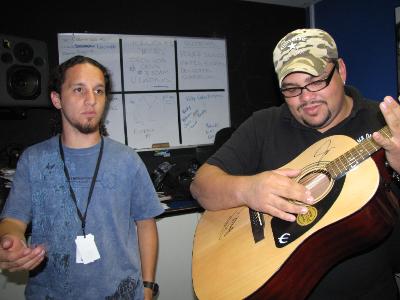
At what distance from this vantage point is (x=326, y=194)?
41.6 inches

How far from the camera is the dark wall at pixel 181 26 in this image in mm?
2934

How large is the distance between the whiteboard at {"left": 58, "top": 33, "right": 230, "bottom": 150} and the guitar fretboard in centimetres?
251

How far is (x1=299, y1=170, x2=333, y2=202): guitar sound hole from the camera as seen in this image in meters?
1.08

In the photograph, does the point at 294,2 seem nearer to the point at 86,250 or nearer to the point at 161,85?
the point at 161,85

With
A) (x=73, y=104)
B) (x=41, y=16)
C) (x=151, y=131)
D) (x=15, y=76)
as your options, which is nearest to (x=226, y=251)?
(x=73, y=104)

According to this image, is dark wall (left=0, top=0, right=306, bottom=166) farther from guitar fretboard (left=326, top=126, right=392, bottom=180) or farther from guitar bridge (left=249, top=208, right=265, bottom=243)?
guitar fretboard (left=326, top=126, right=392, bottom=180)

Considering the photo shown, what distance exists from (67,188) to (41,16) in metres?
2.26

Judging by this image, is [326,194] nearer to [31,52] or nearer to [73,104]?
[73,104]

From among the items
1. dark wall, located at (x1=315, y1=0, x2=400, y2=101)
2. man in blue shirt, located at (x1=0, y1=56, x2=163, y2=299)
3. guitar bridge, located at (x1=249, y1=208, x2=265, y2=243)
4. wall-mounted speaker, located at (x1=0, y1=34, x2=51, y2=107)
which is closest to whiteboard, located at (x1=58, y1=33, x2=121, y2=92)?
wall-mounted speaker, located at (x1=0, y1=34, x2=51, y2=107)

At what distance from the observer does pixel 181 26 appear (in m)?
3.50

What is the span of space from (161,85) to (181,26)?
28.1 inches

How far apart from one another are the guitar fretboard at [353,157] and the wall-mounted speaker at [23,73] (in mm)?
2235

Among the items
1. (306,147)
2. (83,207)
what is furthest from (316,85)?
(83,207)

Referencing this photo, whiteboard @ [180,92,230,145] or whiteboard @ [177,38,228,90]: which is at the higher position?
whiteboard @ [177,38,228,90]
